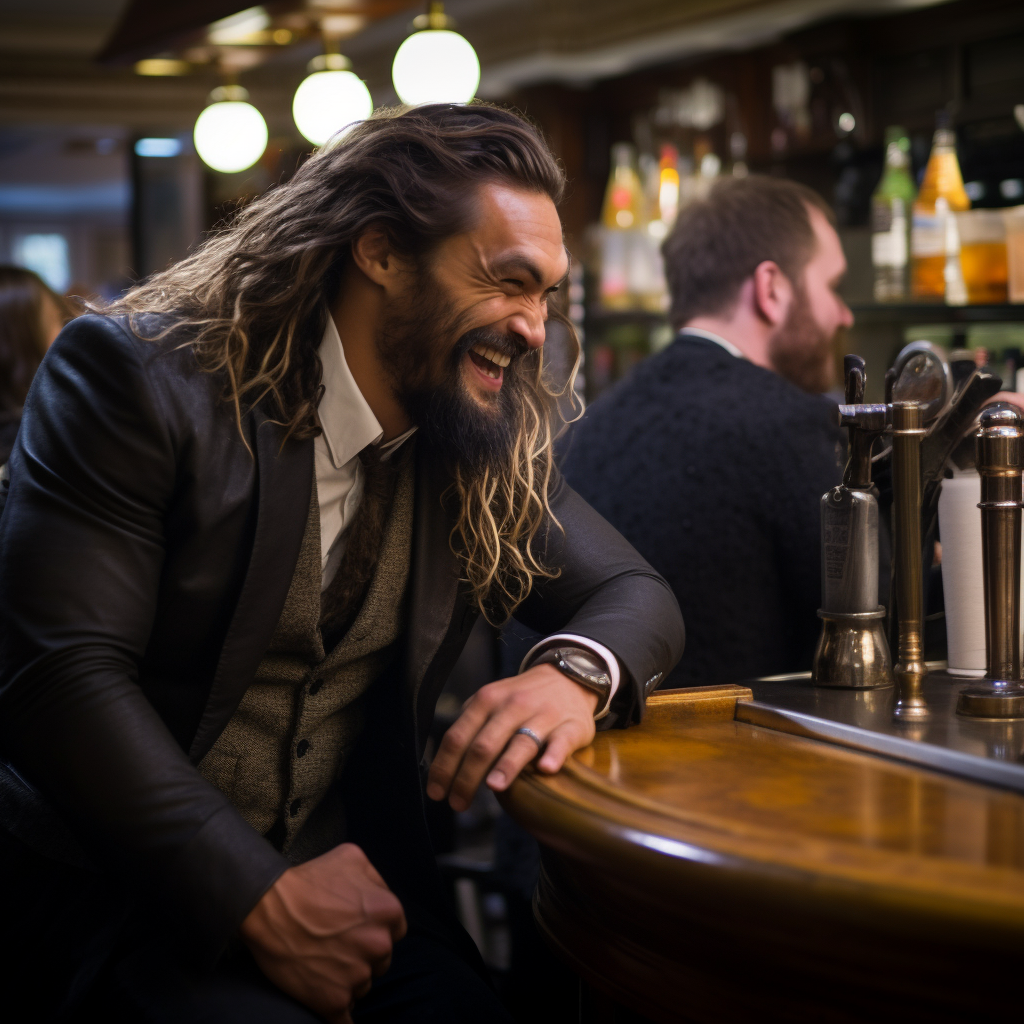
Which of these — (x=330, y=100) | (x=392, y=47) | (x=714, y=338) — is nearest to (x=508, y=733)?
(x=714, y=338)

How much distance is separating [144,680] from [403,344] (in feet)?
1.48

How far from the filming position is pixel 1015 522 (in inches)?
40.3

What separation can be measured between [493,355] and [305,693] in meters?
0.44

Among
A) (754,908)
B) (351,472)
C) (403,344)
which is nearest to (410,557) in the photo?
(351,472)

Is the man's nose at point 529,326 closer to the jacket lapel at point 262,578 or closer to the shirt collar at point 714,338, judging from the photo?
the jacket lapel at point 262,578

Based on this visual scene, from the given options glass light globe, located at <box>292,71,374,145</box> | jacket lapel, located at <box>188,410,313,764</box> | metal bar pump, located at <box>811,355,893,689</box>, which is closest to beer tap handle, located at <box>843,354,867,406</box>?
metal bar pump, located at <box>811,355,893,689</box>

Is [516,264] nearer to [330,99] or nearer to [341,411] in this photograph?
[341,411]

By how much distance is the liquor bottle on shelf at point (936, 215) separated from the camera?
2.25 m

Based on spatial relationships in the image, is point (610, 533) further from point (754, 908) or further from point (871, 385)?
point (871, 385)

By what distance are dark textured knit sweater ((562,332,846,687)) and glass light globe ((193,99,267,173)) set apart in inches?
99.5

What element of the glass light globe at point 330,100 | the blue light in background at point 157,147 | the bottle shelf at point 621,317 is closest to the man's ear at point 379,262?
the glass light globe at point 330,100

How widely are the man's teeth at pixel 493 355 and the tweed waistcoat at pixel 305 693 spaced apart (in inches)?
6.6

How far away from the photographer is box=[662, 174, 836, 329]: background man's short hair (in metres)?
2.18

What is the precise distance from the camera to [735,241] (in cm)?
220
